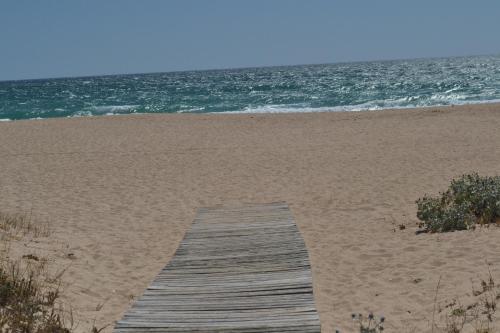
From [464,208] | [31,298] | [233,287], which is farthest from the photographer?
[464,208]

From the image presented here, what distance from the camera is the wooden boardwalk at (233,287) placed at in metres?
5.05

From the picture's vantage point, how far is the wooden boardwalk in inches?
199

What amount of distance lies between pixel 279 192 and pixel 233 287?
5.83m

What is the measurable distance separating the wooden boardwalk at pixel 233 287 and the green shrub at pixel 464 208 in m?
1.81

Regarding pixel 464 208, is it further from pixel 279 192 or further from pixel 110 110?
pixel 110 110

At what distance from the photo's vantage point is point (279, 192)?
38.3 feet

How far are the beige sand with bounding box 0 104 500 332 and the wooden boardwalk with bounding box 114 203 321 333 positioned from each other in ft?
1.06

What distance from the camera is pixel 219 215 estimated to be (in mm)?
9383

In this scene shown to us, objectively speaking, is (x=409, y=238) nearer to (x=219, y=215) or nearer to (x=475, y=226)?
(x=475, y=226)

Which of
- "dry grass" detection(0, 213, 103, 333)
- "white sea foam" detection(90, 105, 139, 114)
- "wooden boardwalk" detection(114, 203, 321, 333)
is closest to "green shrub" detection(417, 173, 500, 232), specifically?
"wooden boardwalk" detection(114, 203, 321, 333)

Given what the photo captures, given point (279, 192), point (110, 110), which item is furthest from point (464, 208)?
point (110, 110)

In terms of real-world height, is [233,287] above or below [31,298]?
above

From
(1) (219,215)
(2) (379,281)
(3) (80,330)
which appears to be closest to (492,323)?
(2) (379,281)

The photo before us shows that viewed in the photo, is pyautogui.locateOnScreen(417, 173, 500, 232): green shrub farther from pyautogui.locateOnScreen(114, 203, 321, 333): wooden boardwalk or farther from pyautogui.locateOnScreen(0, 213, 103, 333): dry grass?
pyautogui.locateOnScreen(0, 213, 103, 333): dry grass
